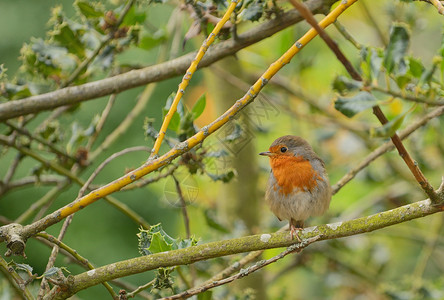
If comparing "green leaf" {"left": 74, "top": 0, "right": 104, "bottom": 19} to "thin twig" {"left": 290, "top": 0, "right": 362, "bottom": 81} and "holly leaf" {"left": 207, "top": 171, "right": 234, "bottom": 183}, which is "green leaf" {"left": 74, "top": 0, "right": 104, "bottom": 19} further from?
"thin twig" {"left": 290, "top": 0, "right": 362, "bottom": 81}

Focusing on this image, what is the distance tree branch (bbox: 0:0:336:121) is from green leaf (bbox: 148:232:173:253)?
0.63 meters

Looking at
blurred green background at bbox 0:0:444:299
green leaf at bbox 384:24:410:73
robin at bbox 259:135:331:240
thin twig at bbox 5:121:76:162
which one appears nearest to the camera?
green leaf at bbox 384:24:410:73

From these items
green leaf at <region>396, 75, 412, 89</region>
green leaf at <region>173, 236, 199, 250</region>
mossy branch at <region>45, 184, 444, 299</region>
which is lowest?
mossy branch at <region>45, 184, 444, 299</region>

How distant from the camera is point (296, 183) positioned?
251cm

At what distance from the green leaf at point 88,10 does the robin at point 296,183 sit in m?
0.91

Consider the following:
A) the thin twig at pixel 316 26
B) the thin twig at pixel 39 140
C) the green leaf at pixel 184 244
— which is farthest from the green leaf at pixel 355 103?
the thin twig at pixel 39 140

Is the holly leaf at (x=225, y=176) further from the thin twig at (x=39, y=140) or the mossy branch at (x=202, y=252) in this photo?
the thin twig at (x=39, y=140)

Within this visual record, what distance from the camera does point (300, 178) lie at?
8.20 feet

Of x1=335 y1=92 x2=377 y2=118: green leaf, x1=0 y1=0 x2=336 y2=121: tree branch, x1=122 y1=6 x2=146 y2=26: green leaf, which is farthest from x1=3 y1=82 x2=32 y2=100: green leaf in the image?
x1=335 y1=92 x2=377 y2=118: green leaf

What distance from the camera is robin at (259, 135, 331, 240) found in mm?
2473

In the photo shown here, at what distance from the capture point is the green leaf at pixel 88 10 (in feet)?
7.43

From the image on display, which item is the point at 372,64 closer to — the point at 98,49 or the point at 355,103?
the point at 355,103

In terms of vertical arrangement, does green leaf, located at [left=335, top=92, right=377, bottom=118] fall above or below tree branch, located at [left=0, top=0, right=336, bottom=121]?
below

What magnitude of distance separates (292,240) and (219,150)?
617 mm
